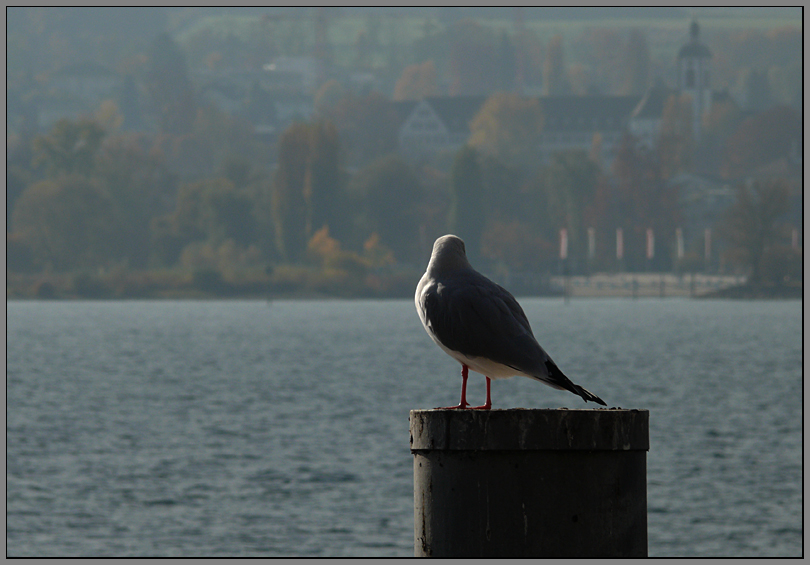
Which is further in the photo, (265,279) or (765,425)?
(265,279)

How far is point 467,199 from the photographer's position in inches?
6964

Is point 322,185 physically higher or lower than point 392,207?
higher

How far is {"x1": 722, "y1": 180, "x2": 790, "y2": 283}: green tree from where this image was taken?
565 feet

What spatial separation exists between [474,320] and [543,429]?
96 cm

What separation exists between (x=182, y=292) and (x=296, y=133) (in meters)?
25.4

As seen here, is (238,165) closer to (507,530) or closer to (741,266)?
(741,266)

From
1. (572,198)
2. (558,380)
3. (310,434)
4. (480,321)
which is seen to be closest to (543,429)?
(558,380)

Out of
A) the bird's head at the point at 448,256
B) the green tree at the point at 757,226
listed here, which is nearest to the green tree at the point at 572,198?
the green tree at the point at 757,226

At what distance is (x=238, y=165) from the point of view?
199m

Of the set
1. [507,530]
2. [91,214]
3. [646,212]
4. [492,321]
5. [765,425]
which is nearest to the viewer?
[507,530]

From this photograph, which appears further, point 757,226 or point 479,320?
point 757,226

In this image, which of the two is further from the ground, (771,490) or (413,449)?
(413,449)

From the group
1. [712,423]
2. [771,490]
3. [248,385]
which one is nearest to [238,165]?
[248,385]

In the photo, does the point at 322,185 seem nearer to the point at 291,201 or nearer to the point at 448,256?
the point at 291,201
